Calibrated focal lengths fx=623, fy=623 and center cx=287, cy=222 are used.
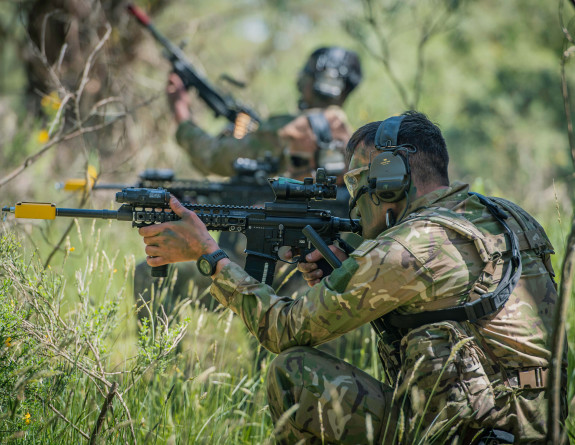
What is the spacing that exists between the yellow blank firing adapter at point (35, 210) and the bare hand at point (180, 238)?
419 mm

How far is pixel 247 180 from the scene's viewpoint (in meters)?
5.72

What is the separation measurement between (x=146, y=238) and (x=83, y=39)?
519 cm

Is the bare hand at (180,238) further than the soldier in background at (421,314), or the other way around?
the bare hand at (180,238)

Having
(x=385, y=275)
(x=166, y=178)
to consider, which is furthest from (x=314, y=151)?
(x=385, y=275)

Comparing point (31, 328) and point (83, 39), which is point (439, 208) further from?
point (83, 39)

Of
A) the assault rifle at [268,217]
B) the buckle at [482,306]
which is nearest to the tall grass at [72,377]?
the assault rifle at [268,217]

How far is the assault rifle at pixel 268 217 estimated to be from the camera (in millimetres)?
2873

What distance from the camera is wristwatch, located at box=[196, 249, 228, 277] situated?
2.73m

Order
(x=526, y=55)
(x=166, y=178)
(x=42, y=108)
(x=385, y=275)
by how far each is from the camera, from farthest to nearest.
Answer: (x=526, y=55)
(x=42, y=108)
(x=166, y=178)
(x=385, y=275)

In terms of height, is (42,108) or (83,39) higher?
(83,39)

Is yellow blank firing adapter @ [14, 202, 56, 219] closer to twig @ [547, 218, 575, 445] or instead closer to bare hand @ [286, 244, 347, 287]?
bare hand @ [286, 244, 347, 287]

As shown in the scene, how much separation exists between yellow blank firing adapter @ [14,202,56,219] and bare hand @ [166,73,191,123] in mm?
3953

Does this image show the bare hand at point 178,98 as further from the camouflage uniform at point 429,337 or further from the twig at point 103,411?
the twig at point 103,411

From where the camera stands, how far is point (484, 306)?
7.73ft
